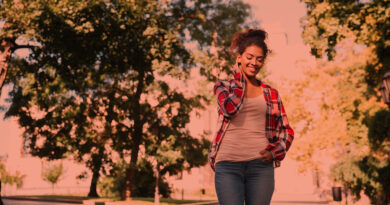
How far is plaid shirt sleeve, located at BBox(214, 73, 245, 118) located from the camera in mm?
2916

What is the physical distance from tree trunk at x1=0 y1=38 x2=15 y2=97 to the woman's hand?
43.7ft

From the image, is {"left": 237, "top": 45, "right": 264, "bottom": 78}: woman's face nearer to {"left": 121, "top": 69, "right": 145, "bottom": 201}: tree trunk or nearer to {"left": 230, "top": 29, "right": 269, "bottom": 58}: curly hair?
{"left": 230, "top": 29, "right": 269, "bottom": 58}: curly hair

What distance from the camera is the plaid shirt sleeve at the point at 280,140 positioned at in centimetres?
295

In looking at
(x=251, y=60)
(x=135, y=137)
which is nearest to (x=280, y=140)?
(x=251, y=60)

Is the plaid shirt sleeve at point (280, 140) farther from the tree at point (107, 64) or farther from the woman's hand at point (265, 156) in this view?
the tree at point (107, 64)

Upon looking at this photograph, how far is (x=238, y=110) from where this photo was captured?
292 cm

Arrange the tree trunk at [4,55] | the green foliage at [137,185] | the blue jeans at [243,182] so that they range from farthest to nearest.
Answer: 1. the green foliage at [137,185]
2. the tree trunk at [4,55]
3. the blue jeans at [243,182]

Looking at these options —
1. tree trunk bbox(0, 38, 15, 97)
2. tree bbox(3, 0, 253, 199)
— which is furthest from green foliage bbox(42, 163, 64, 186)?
tree trunk bbox(0, 38, 15, 97)

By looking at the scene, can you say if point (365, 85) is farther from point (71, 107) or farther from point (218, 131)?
point (218, 131)

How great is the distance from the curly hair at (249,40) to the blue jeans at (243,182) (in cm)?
84

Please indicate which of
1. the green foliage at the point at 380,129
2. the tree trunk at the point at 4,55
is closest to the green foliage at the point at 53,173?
the tree trunk at the point at 4,55

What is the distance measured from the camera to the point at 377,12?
11852 mm

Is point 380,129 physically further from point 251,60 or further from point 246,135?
point 246,135

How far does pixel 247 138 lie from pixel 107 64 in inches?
582
